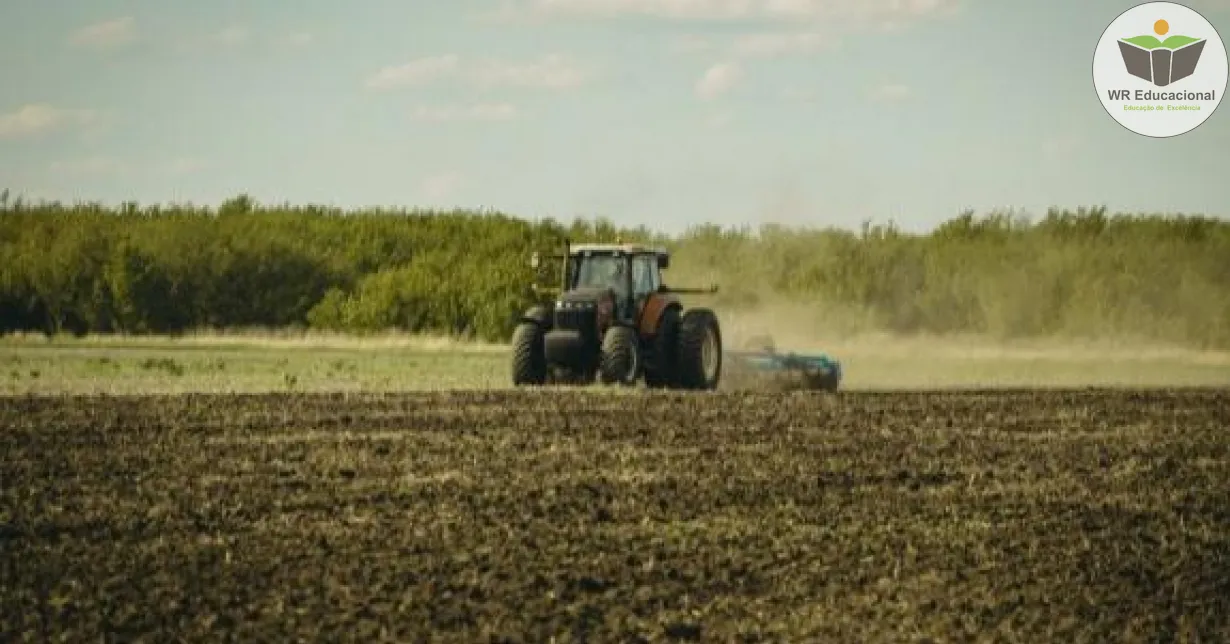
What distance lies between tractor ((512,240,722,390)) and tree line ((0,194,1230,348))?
12.9 m

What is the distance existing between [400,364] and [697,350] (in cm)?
1349

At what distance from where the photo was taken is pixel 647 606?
41.0 feet

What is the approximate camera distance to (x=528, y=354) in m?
28.1

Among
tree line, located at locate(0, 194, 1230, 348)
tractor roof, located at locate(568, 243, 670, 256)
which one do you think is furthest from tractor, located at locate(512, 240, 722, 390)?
tree line, located at locate(0, 194, 1230, 348)

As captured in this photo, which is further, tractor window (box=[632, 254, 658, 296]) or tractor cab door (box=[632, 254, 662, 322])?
tractor window (box=[632, 254, 658, 296])

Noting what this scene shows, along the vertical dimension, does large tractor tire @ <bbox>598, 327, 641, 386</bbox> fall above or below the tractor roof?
below

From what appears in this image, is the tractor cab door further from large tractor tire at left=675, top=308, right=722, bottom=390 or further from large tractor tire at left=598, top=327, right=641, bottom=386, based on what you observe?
large tractor tire at left=598, top=327, right=641, bottom=386

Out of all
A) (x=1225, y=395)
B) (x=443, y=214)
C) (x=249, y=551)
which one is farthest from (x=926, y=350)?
(x=249, y=551)

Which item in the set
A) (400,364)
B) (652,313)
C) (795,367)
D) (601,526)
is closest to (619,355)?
(652,313)

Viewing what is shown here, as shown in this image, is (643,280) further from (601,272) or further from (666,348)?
(666,348)

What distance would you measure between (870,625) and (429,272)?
152 ft

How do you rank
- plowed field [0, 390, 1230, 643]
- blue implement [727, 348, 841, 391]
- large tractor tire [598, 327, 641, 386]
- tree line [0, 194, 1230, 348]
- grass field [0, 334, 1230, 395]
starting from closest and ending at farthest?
plowed field [0, 390, 1230, 643], large tractor tire [598, 327, 641, 386], blue implement [727, 348, 841, 391], grass field [0, 334, 1230, 395], tree line [0, 194, 1230, 348]

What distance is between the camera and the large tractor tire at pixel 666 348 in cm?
2791

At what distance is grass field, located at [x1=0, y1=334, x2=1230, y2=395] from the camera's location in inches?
1248
